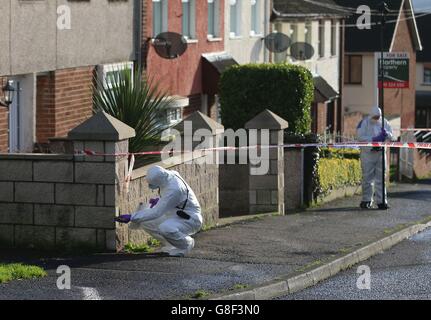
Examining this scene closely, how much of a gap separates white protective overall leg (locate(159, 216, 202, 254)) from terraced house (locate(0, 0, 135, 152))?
624 centimetres

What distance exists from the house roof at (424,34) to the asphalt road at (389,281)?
55.7 meters

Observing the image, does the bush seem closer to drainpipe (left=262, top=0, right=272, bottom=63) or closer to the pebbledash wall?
drainpipe (left=262, top=0, right=272, bottom=63)

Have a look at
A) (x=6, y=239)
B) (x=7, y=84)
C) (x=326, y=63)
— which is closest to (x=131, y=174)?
(x=6, y=239)

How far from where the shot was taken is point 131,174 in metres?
14.0

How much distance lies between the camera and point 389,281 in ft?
41.5

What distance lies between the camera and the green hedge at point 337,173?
23703 millimetres

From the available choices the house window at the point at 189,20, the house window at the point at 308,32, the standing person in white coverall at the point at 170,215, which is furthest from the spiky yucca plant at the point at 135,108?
the house window at the point at 308,32

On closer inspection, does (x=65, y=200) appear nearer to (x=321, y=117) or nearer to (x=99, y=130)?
(x=99, y=130)

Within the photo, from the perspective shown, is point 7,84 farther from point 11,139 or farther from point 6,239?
point 6,239

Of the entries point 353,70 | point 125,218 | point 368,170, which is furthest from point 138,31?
point 353,70

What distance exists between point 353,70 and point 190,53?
28121 millimetres

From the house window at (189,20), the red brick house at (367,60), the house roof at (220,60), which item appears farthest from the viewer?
the red brick house at (367,60)

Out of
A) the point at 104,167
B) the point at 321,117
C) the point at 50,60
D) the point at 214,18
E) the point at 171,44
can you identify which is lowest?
the point at 104,167

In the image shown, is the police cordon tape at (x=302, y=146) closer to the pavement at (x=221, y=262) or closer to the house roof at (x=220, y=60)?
the pavement at (x=221, y=262)
